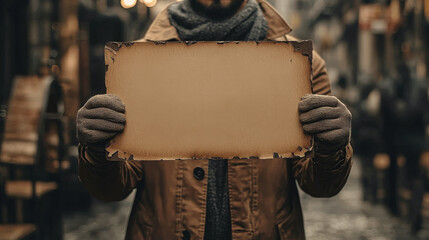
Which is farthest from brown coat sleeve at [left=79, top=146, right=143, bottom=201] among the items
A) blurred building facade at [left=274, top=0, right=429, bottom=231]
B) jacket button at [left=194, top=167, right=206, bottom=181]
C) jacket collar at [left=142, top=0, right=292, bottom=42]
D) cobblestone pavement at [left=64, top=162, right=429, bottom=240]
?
blurred building facade at [left=274, top=0, right=429, bottom=231]

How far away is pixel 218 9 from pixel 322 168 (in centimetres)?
86

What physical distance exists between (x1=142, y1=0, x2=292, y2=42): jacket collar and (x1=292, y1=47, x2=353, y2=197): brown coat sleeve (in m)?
0.20

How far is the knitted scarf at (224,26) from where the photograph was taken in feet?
7.61

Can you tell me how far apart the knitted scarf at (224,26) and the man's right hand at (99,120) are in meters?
0.67

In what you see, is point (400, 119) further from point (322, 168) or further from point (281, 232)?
point (322, 168)

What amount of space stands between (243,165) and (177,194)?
0.31 metres

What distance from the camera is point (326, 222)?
7.47 meters

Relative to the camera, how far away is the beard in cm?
232

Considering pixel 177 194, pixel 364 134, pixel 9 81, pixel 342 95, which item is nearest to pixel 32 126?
pixel 9 81

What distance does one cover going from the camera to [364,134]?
9.86m

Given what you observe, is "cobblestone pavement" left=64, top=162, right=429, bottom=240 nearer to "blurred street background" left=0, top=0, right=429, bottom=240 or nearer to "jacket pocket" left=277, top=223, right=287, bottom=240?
"blurred street background" left=0, top=0, right=429, bottom=240

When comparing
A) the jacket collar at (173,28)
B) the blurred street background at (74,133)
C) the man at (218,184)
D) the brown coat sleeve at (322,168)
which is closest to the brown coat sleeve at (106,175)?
the man at (218,184)

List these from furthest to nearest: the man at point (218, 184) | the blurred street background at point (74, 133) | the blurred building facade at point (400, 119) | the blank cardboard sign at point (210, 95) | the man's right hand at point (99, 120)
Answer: the blurred building facade at point (400, 119)
the blurred street background at point (74, 133)
the man at point (218, 184)
the blank cardboard sign at point (210, 95)
the man's right hand at point (99, 120)

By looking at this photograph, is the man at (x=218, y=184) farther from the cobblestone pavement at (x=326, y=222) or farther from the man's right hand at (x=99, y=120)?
the cobblestone pavement at (x=326, y=222)
